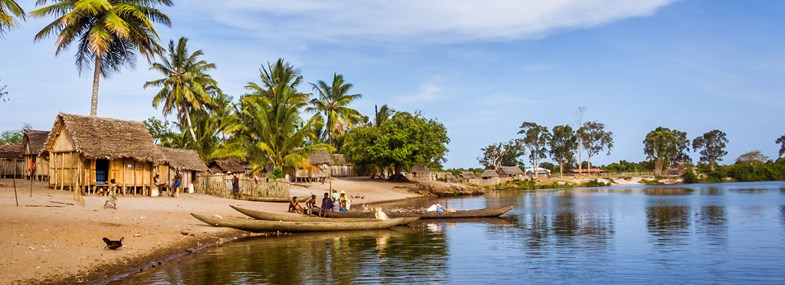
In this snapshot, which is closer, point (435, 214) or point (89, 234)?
point (89, 234)

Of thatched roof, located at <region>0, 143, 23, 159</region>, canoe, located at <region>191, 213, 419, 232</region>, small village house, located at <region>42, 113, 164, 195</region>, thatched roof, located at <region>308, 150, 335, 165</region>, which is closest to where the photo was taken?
canoe, located at <region>191, 213, 419, 232</region>

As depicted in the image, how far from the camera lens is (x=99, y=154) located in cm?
2609

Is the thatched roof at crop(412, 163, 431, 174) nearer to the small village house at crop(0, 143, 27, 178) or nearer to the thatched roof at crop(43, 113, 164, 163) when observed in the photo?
the small village house at crop(0, 143, 27, 178)

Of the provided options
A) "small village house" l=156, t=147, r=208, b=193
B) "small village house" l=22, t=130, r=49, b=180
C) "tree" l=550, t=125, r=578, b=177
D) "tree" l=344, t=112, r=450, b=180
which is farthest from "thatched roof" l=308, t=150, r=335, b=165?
"tree" l=550, t=125, r=578, b=177

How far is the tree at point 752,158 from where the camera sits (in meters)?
107

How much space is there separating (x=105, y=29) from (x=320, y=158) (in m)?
26.2

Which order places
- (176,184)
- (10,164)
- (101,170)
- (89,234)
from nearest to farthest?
(89,234), (101,170), (176,184), (10,164)

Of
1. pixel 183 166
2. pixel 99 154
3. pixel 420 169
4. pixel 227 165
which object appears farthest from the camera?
pixel 420 169

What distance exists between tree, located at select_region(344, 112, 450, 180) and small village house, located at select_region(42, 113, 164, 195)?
2707cm

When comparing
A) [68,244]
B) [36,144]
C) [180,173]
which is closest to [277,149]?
[180,173]

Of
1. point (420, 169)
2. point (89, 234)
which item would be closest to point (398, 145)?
point (420, 169)

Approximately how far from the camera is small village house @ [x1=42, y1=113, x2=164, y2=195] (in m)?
26.6

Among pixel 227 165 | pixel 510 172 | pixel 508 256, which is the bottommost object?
pixel 508 256

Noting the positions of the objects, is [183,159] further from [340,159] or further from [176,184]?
[340,159]
